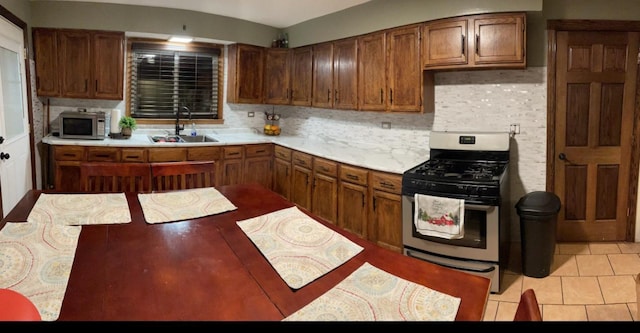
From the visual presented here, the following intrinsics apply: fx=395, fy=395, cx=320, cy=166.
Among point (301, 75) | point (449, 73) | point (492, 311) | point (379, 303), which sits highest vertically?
point (301, 75)

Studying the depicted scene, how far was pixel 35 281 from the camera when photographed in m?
1.10

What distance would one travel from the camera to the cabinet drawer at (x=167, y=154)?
4090 mm

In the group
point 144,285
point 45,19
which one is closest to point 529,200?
point 144,285

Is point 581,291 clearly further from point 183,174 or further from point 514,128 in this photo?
point 183,174

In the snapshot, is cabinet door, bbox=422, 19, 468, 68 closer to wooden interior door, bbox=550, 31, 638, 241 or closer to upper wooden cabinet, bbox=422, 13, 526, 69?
upper wooden cabinet, bbox=422, 13, 526, 69

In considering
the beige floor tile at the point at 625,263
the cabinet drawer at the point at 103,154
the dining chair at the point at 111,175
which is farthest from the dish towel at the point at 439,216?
the cabinet drawer at the point at 103,154

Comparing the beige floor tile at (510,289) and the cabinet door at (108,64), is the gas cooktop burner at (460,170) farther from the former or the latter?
the cabinet door at (108,64)

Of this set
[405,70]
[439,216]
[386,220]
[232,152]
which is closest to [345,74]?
[405,70]

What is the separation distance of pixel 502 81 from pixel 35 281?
11.4 feet

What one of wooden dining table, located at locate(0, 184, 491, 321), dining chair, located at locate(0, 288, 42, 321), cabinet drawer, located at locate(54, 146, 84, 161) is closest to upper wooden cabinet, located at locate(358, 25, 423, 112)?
wooden dining table, located at locate(0, 184, 491, 321)

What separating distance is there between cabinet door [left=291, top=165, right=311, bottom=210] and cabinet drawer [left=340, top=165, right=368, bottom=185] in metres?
0.57

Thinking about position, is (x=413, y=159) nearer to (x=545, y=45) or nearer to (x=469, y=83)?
(x=469, y=83)

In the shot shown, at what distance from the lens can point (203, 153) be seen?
430cm

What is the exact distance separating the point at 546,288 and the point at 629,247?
1.32 meters
